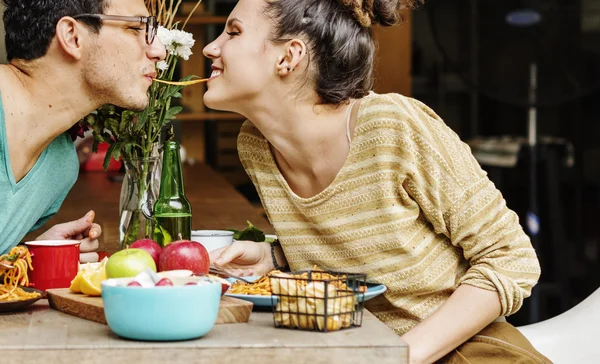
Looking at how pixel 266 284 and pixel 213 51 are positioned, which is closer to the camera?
pixel 266 284

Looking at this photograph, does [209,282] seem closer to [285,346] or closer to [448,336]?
[285,346]

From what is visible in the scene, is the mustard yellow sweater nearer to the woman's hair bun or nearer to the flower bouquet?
the woman's hair bun

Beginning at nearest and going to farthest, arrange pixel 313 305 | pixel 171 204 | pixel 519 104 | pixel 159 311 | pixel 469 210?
pixel 159 311 → pixel 313 305 → pixel 469 210 → pixel 171 204 → pixel 519 104

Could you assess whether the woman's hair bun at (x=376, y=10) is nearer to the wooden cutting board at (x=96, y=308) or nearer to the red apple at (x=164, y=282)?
the wooden cutting board at (x=96, y=308)

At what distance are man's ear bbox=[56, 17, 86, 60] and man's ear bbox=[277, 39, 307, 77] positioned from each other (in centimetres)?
41

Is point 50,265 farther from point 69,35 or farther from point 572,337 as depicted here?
point 572,337

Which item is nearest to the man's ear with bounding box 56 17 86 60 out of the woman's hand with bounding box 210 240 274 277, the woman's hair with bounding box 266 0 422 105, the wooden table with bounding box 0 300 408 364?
the woman's hair with bounding box 266 0 422 105

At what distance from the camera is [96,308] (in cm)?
140

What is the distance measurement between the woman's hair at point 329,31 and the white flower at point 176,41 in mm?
202

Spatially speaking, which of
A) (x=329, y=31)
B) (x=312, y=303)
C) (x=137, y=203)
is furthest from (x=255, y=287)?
(x=329, y=31)

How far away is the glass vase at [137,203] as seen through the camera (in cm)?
194

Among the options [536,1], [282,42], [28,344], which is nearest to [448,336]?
[282,42]

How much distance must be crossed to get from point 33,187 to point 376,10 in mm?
778

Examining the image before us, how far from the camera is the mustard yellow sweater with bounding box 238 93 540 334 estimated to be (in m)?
1.76
